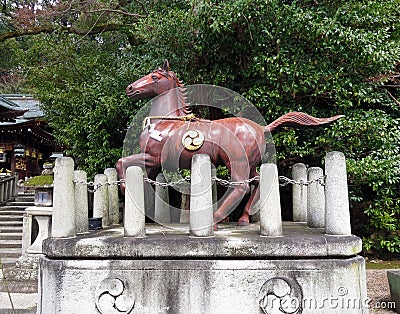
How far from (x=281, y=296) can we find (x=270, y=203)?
910 mm

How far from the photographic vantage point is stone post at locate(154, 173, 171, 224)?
6.09m

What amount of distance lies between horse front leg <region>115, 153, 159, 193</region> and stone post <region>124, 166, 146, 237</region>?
0.82 metres

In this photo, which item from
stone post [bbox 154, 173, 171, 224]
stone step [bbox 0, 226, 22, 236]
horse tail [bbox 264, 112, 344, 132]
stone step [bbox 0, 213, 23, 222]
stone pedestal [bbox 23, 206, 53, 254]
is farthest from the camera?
stone step [bbox 0, 213, 23, 222]

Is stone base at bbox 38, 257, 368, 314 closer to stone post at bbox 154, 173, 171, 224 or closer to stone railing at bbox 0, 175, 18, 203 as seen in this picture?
stone post at bbox 154, 173, 171, 224

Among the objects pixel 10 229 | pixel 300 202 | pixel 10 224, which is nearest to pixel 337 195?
pixel 300 202

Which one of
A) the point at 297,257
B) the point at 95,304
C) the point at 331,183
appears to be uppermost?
the point at 331,183

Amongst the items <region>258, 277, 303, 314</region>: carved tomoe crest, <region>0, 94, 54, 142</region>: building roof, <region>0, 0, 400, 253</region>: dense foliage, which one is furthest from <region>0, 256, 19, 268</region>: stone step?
<region>258, 277, 303, 314</region>: carved tomoe crest

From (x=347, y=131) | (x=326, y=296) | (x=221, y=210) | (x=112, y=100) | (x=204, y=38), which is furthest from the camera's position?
(x=112, y=100)

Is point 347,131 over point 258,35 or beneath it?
beneath

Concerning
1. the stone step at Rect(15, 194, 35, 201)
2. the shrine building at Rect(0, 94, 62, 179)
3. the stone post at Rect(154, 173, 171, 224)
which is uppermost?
the shrine building at Rect(0, 94, 62, 179)

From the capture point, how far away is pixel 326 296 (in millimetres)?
3613

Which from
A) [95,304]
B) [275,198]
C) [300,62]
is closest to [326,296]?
[275,198]

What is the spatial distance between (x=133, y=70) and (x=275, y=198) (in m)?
5.71

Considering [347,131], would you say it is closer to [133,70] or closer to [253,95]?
[253,95]
